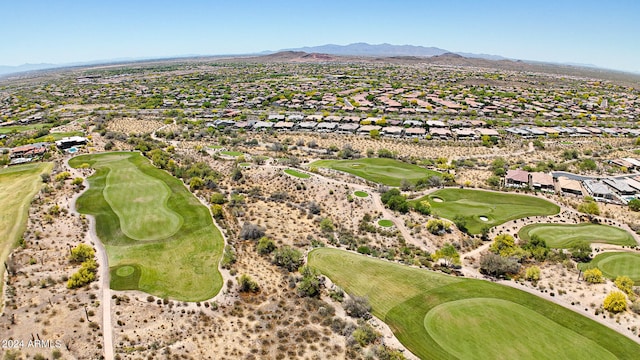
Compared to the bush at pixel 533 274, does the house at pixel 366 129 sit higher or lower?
higher

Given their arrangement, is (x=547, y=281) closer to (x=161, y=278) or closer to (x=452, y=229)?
(x=452, y=229)

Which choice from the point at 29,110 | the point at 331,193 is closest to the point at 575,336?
the point at 331,193

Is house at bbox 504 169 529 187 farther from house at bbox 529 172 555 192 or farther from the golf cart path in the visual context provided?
the golf cart path

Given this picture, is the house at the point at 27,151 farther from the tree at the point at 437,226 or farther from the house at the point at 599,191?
the house at the point at 599,191

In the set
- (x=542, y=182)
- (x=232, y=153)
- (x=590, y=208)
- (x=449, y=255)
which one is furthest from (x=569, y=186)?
(x=232, y=153)

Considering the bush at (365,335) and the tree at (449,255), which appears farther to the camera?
the tree at (449,255)

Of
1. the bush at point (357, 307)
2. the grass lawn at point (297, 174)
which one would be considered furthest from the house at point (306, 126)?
the bush at point (357, 307)

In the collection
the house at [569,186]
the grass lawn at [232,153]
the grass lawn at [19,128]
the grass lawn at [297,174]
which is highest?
the grass lawn at [19,128]
